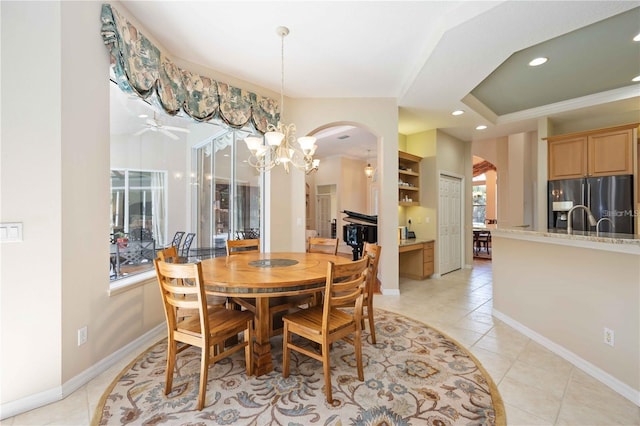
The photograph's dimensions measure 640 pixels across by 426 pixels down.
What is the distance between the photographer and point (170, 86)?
114 inches

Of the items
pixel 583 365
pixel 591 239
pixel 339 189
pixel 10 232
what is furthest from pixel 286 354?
pixel 339 189

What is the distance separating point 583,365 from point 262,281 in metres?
2.68

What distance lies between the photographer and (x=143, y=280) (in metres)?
2.67

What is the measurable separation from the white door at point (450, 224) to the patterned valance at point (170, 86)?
3748 mm

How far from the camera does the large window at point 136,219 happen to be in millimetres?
2732

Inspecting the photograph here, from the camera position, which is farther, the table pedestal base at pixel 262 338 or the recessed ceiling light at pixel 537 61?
the recessed ceiling light at pixel 537 61

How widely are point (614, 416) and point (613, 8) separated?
9.50ft

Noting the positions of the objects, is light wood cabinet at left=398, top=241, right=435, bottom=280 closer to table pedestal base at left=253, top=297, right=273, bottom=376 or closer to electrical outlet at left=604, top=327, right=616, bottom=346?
electrical outlet at left=604, top=327, right=616, bottom=346

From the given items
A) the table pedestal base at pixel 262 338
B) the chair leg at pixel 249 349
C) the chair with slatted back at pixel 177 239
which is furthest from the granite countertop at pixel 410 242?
the chair with slatted back at pixel 177 239

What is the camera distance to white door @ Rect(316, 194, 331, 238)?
1058 cm

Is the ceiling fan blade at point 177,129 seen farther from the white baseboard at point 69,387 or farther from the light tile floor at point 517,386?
the light tile floor at point 517,386

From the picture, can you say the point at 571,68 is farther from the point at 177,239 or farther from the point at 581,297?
the point at 177,239

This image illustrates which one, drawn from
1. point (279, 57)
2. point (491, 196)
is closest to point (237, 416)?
point (279, 57)

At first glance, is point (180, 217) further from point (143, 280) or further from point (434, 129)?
point (434, 129)
